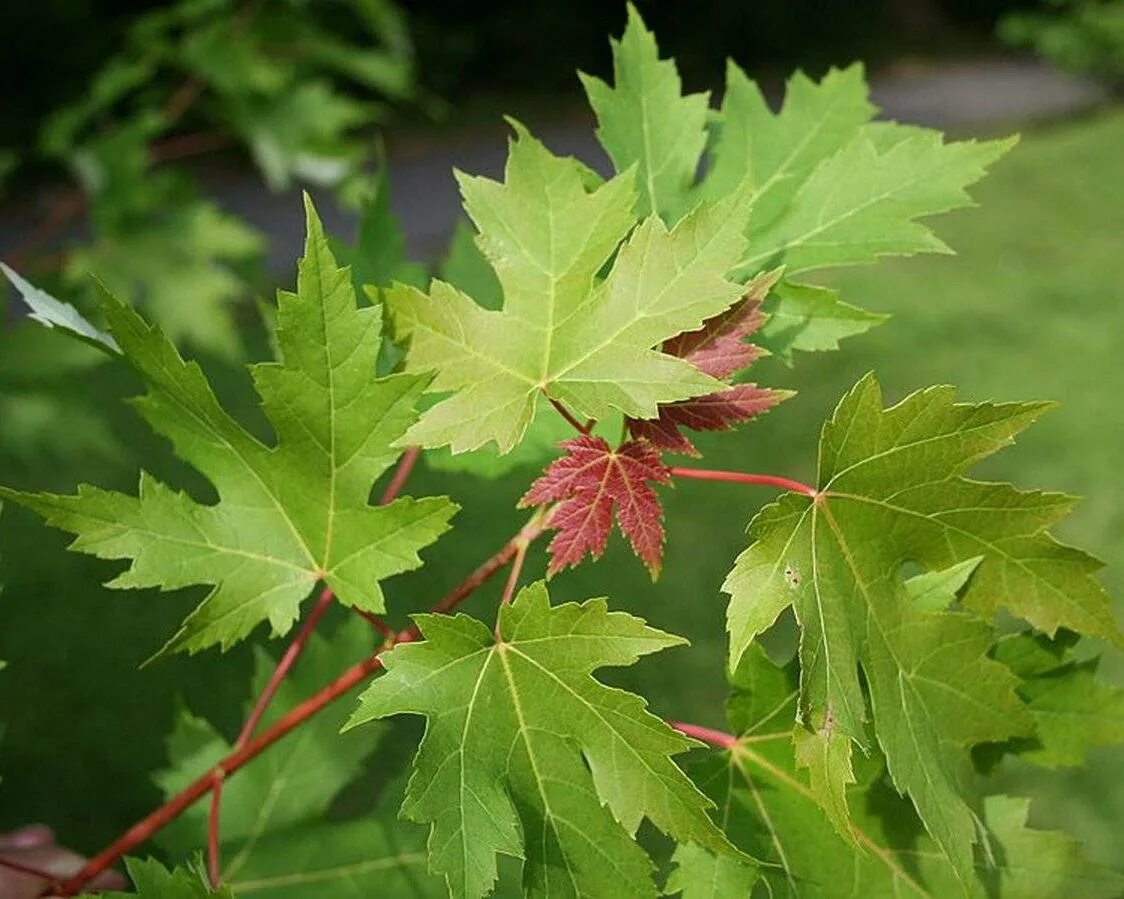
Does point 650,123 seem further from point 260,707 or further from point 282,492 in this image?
point 260,707

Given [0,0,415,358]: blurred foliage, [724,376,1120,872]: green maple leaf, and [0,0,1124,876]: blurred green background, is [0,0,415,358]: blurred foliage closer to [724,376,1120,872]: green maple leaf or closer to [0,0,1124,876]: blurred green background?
[0,0,1124,876]: blurred green background

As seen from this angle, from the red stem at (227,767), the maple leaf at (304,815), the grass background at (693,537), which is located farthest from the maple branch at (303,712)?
the grass background at (693,537)

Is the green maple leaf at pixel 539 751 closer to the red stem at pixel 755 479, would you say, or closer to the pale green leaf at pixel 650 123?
the red stem at pixel 755 479

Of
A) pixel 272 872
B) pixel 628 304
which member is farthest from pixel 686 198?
pixel 272 872

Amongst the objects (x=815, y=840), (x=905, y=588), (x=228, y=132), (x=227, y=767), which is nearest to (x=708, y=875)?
(x=815, y=840)

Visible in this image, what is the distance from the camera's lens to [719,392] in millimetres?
603

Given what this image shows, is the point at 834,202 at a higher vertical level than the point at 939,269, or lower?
higher

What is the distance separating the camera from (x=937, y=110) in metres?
7.34

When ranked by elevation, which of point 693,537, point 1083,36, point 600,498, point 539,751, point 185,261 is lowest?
point 693,537

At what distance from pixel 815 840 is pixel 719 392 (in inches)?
9.3

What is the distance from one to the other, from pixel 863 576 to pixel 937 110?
7375 millimetres

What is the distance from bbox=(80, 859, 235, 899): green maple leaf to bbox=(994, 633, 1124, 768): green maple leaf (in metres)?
0.43

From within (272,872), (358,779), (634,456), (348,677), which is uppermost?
(634,456)

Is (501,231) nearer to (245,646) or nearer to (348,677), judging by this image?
(348,677)
